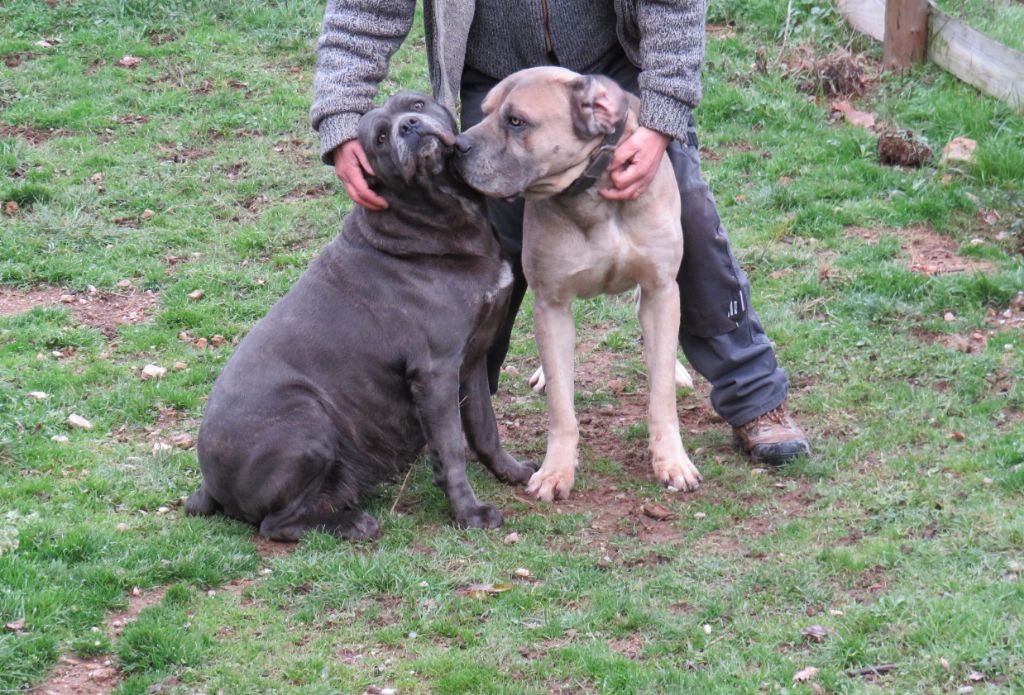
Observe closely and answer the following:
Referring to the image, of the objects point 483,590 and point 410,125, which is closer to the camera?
point 483,590

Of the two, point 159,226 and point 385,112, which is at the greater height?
point 385,112

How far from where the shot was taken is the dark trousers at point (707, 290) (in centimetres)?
483

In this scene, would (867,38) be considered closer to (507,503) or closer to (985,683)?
(507,503)

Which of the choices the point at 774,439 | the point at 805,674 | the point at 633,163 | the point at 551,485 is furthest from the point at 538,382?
the point at 805,674

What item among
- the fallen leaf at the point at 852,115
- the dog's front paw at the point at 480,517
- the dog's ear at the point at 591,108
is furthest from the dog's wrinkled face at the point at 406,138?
the fallen leaf at the point at 852,115

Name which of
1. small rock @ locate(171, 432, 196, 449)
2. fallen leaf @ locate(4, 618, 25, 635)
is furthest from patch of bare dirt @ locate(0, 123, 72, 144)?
fallen leaf @ locate(4, 618, 25, 635)

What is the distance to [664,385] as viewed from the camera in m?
4.74

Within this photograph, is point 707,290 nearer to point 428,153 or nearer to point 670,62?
point 670,62

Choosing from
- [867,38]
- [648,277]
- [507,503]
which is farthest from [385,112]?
[867,38]

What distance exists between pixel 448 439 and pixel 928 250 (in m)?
3.38

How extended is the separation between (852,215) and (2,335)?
459 cm

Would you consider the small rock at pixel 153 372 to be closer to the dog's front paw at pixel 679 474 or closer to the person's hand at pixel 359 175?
the person's hand at pixel 359 175

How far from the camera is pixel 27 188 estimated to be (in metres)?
8.07

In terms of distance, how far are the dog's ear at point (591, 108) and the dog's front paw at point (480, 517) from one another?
1347mm
